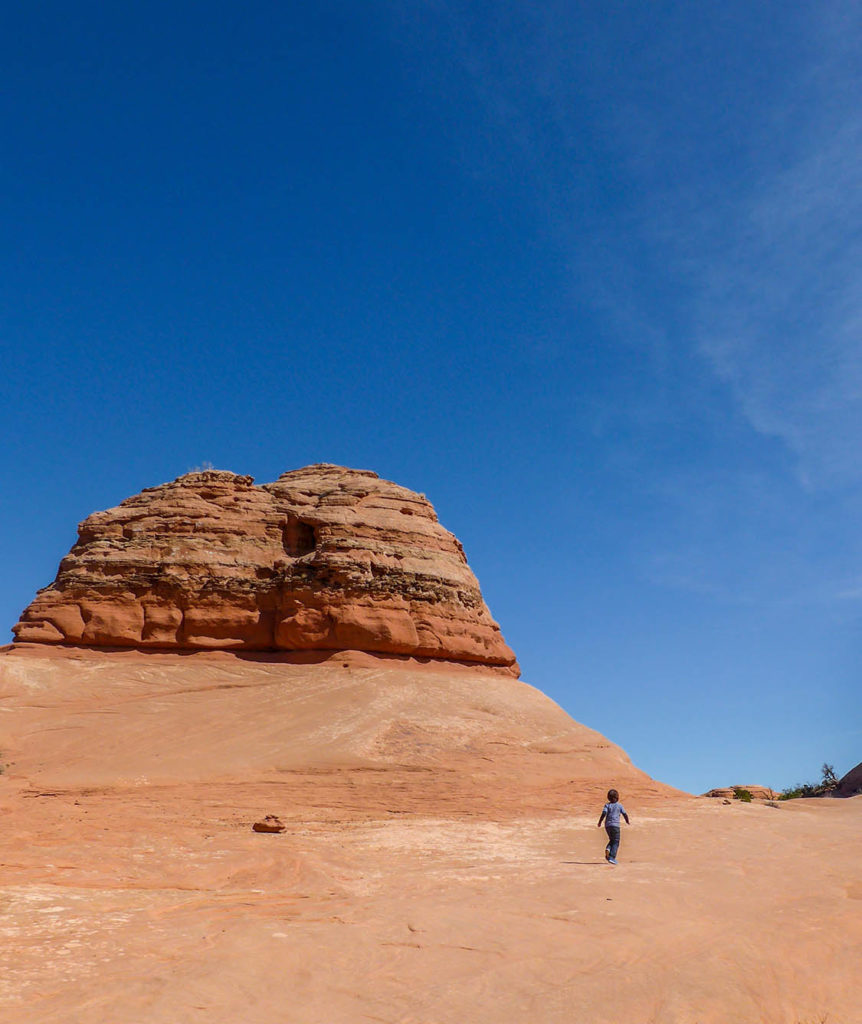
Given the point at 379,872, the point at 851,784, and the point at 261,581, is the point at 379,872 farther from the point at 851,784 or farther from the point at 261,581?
the point at 851,784

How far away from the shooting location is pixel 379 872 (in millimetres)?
11789

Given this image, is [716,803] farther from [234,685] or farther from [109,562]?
[109,562]

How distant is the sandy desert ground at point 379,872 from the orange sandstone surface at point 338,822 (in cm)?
6

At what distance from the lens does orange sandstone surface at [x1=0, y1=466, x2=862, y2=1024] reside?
20.9 ft

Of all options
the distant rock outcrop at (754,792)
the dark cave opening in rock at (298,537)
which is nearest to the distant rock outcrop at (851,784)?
the distant rock outcrop at (754,792)

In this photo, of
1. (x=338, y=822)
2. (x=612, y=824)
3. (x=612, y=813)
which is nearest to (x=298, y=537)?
(x=338, y=822)

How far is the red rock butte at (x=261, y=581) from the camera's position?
104 ft

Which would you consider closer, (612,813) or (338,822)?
(612,813)

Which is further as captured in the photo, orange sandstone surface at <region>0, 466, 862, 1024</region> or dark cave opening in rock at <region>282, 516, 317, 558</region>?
dark cave opening in rock at <region>282, 516, 317, 558</region>

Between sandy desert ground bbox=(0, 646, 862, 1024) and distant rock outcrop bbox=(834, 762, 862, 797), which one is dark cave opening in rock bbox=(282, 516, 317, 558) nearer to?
sandy desert ground bbox=(0, 646, 862, 1024)

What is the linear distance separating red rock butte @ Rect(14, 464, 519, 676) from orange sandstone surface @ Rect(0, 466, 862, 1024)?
4.6 inches

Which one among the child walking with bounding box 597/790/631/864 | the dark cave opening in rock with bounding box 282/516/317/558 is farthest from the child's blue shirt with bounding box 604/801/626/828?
the dark cave opening in rock with bounding box 282/516/317/558

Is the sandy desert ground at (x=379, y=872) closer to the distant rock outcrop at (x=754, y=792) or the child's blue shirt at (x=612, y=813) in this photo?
the child's blue shirt at (x=612, y=813)

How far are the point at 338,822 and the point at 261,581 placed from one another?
1745 centimetres
